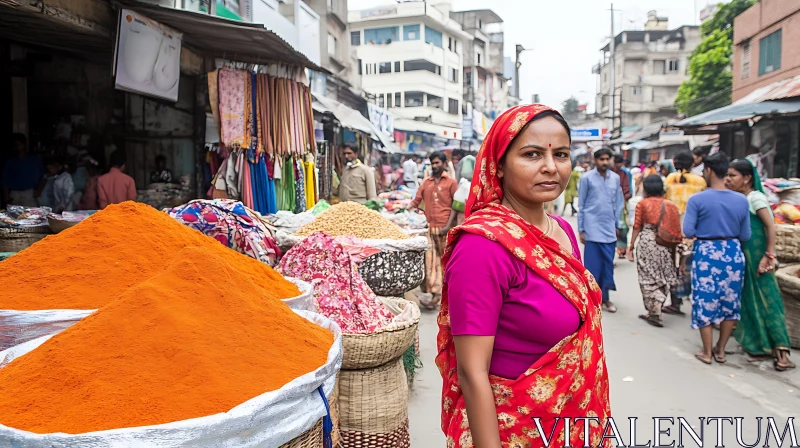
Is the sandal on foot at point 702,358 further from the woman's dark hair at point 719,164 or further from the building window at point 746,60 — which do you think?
the building window at point 746,60

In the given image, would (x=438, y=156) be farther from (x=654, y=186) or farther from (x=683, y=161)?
(x=683, y=161)

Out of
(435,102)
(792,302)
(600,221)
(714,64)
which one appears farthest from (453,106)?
(792,302)

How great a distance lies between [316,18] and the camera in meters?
12.4

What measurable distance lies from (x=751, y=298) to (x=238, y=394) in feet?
14.6

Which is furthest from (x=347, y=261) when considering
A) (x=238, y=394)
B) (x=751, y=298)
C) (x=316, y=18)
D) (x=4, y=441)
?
(x=316, y=18)

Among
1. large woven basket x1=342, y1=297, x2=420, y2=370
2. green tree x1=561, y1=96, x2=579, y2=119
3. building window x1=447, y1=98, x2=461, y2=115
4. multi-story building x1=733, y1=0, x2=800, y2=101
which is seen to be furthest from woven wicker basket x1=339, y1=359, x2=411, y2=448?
green tree x1=561, y1=96, x2=579, y2=119

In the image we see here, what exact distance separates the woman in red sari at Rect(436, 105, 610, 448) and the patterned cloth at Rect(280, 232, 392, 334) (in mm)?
1337

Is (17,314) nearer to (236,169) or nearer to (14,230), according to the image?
(14,230)

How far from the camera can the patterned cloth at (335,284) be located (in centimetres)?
292

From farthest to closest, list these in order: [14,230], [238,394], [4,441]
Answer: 1. [14,230]
2. [238,394]
3. [4,441]

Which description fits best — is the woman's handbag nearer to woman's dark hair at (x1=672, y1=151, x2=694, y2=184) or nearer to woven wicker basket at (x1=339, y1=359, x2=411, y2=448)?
woman's dark hair at (x1=672, y1=151, x2=694, y2=184)

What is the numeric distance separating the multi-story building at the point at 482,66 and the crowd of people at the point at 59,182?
40.5 m

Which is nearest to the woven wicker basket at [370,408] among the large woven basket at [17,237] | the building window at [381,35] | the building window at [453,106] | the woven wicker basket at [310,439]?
the woven wicker basket at [310,439]

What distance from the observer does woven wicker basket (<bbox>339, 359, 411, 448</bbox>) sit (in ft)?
9.37
